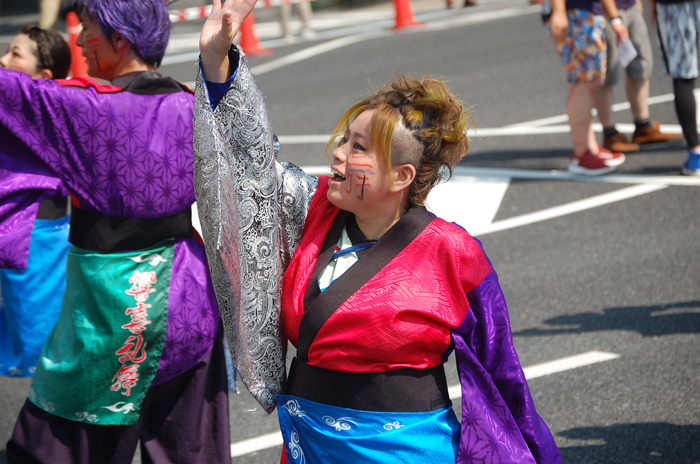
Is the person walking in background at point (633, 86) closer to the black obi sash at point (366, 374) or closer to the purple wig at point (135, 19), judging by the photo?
the purple wig at point (135, 19)

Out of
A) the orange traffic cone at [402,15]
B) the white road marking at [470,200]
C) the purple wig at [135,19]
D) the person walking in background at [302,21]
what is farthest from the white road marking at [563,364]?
the person walking in background at [302,21]

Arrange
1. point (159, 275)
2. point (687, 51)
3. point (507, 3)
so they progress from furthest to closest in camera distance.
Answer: point (507, 3)
point (687, 51)
point (159, 275)

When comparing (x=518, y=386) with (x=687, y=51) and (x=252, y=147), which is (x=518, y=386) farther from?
(x=687, y=51)

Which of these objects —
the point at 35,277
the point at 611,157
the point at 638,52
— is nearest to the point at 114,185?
the point at 35,277

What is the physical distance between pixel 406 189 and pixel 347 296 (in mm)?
320

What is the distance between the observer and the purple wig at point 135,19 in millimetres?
2394

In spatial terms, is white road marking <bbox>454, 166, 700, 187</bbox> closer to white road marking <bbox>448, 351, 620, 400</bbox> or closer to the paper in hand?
the paper in hand

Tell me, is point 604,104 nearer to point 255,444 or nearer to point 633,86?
point 633,86

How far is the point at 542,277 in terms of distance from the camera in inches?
180

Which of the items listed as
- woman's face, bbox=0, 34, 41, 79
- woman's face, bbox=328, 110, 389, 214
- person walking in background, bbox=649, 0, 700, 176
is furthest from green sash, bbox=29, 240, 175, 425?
person walking in background, bbox=649, 0, 700, 176

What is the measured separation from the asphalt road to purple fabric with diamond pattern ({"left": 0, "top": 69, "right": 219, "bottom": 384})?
0.62m

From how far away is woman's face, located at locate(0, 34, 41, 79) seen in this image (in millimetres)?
3404

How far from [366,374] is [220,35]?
0.85 meters

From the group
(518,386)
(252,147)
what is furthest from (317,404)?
(252,147)
